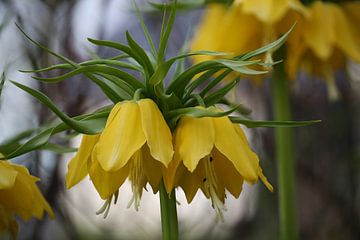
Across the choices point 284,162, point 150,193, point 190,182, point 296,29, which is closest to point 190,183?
point 190,182

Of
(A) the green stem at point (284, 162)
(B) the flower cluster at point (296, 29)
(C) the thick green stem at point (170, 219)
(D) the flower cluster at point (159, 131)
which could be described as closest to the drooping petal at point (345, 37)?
(B) the flower cluster at point (296, 29)

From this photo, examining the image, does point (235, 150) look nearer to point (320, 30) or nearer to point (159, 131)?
point (159, 131)

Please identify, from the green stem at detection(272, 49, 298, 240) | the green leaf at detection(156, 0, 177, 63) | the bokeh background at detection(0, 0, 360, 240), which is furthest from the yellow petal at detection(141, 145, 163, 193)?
the bokeh background at detection(0, 0, 360, 240)

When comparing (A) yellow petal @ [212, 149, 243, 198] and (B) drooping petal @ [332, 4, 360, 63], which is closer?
(A) yellow petal @ [212, 149, 243, 198]

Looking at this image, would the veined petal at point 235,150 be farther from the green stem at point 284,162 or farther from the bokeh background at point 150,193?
the bokeh background at point 150,193

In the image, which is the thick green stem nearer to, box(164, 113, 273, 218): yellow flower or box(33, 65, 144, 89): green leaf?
box(164, 113, 273, 218): yellow flower
